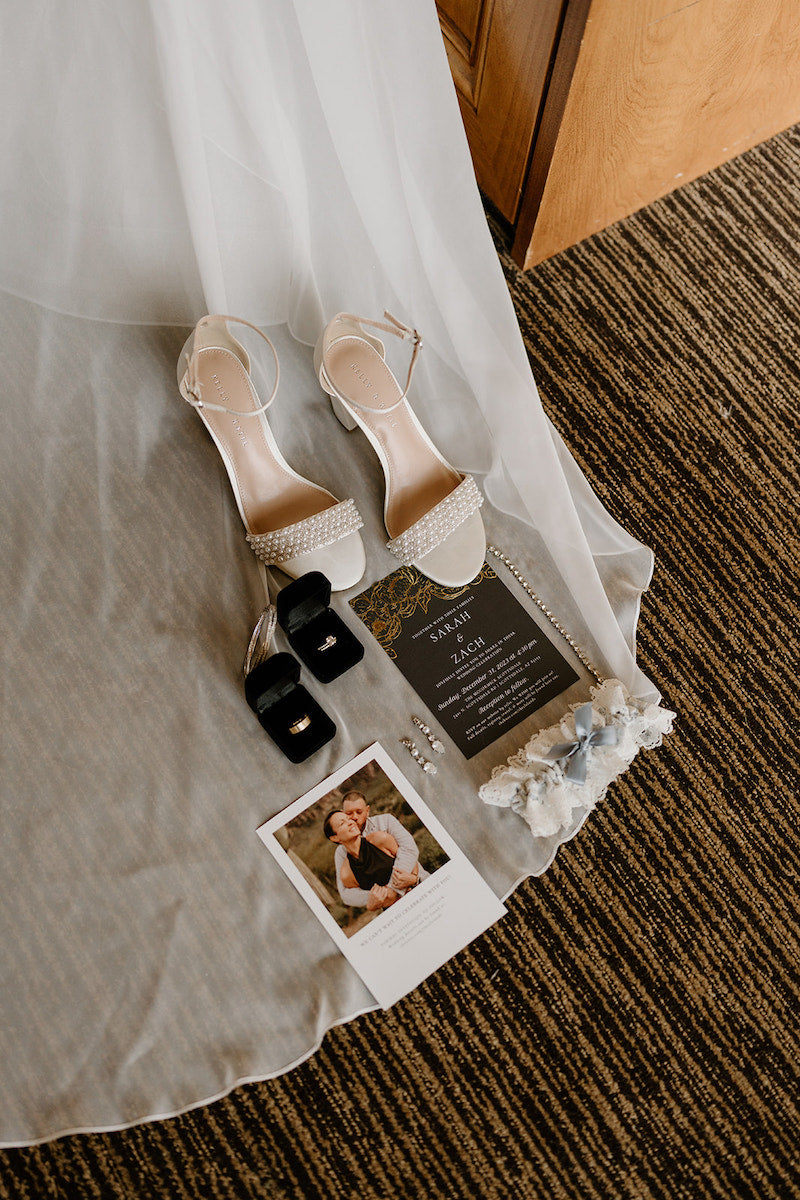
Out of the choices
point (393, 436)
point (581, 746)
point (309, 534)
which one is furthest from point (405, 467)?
point (581, 746)

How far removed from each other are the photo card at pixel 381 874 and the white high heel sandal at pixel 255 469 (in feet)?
0.83

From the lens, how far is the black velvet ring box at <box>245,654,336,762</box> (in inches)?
39.0

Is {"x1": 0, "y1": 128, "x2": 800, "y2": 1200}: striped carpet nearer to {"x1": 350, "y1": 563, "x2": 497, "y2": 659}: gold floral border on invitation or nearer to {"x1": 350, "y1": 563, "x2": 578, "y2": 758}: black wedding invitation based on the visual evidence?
{"x1": 350, "y1": 563, "x2": 578, "y2": 758}: black wedding invitation

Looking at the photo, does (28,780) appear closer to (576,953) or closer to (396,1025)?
(396,1025)

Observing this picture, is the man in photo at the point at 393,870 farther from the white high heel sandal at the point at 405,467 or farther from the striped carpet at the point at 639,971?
the white high heel sandal at the point at 405,467

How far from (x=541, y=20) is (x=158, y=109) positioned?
472 millimetres

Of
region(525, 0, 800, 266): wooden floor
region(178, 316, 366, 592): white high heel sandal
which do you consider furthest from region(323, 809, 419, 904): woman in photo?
region(525, 0, 800, 266): wooden floor

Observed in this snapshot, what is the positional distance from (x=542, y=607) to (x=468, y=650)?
0.38 ft

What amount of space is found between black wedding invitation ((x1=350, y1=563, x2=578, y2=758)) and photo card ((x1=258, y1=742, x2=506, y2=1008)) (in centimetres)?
12

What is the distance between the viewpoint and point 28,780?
100cm

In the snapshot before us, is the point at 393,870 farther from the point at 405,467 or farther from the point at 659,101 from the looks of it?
the point at 659,101

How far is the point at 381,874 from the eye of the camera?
3.28ft

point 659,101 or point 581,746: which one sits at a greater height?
point 659,101

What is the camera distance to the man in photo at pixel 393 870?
3.24 ft
